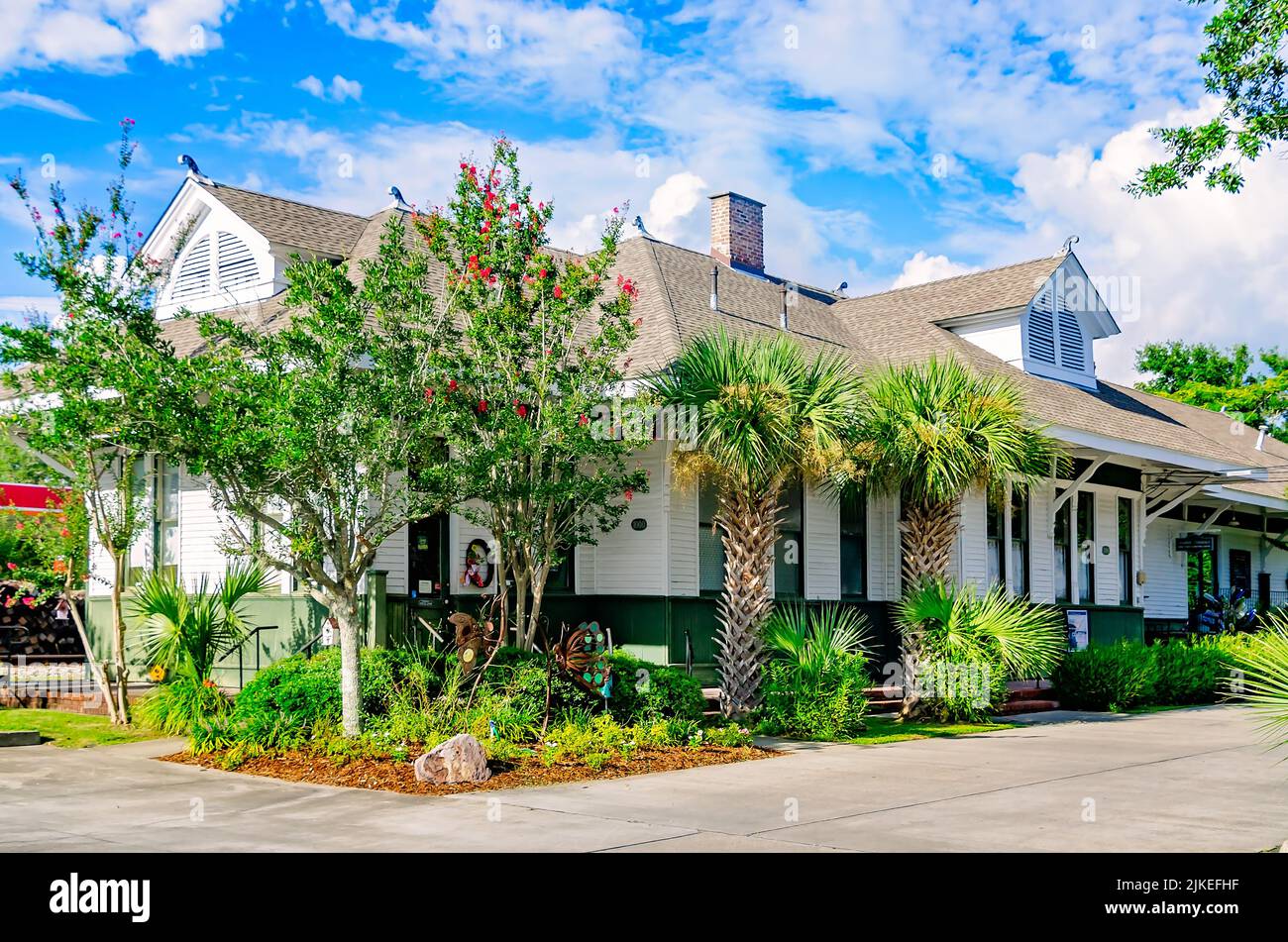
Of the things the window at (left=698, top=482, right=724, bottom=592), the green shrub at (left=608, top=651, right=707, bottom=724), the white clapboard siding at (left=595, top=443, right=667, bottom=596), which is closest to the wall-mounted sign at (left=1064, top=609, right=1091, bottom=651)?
the window at (left=698, top=482, right=724, bottom=592)

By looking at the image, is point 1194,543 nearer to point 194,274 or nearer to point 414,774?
point 194,274

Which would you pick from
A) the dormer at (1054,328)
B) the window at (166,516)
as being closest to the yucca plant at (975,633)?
the dormer at (1054,328)

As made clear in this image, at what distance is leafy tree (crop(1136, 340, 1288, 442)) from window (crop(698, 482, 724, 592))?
33809 millimetres

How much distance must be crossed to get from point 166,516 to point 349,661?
7.27m

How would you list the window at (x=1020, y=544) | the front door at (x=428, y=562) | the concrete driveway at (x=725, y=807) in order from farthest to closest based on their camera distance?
the window at (x=1020, y=544) → the front door at (x=428, y=562) → the concrete driveway at (x=725, y=807)

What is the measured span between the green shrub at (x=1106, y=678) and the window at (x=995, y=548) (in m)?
1.89

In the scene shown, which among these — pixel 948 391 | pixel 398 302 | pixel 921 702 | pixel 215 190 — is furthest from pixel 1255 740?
pixel 215 190

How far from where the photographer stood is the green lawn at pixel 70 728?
45.9ft

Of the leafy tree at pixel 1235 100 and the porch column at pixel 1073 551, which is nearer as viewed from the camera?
the leafy tree at pixel 1235 100

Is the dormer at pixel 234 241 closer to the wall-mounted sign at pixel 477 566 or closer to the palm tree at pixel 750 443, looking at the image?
the wall-mounted sign at pixel 477 566

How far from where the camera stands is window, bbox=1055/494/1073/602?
2288 centimetres
